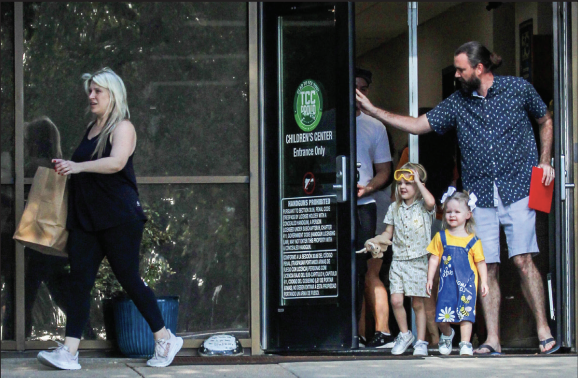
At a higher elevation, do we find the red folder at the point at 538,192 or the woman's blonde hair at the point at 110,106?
the woman's blonde hair at the point at 110,106

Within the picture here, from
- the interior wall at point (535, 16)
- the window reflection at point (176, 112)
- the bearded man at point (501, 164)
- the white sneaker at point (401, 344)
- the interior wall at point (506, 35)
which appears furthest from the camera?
the interior wall at point (506, 35)

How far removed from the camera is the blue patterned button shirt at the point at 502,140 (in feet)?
20.3

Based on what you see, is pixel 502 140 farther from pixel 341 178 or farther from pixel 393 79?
pixel 393 79

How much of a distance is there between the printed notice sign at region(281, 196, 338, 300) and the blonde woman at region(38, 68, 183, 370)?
1163mm

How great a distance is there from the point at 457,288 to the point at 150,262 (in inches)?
84.5

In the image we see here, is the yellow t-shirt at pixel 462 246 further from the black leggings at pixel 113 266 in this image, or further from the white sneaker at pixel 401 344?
the black leggings at pixel 113 266

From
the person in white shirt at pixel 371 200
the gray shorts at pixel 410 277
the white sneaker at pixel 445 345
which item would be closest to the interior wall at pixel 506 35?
the person in white shirt at pixel 371 200

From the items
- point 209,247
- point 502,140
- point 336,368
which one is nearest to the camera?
point 336,368

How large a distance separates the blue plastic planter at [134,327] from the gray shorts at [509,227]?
7.13 ft

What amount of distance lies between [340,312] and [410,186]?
3.35 ft

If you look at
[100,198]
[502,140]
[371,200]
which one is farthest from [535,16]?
[100,198]

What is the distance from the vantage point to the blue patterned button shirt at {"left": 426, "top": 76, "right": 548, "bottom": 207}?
6.18 m

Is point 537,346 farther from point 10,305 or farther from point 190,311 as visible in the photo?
point 10,305

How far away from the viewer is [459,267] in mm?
6082
